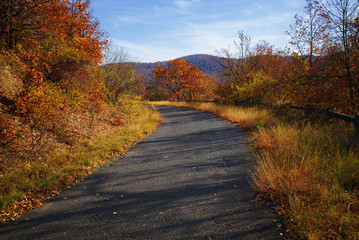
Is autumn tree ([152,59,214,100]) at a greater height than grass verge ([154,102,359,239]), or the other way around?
autumn tree ([152,59,214,100])

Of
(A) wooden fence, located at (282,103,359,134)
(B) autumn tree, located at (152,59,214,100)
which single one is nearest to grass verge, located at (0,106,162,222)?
(A) wooden fence, located at (282,103,359,134)

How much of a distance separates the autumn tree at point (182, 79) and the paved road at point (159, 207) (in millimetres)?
28027

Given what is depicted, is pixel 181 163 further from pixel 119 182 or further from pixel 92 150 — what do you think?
pixel 92 150

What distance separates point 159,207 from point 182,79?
37.0 m

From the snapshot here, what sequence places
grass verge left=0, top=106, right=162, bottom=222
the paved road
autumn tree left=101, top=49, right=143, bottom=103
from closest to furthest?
the paved road → grass verge left=0, top=106, right=162, bottom=222 → autumn tree left=101, top=49, right=143, bottom=103

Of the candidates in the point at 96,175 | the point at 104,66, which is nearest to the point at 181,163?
the point at 96,175

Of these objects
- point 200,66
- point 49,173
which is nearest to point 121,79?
point 49,173

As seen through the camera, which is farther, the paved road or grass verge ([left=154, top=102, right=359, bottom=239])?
the paved road

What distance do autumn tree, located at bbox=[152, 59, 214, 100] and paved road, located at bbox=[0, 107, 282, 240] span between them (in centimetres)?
2803

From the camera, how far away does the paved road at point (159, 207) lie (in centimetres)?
333

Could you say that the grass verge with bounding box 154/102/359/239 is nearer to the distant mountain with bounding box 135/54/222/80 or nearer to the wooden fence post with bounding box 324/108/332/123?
the wooden fence post with bounding box 324/108/332/123

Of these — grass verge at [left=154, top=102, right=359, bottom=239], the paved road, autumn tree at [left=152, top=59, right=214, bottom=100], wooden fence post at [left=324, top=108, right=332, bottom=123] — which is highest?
autumn tree at [left=152, top=59, right=214, bottom=100]

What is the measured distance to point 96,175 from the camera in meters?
6.12

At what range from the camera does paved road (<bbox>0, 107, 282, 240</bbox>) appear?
10.9 feet
